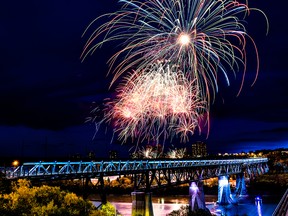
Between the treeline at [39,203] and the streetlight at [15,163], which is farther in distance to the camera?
the streetlight at [15,163]

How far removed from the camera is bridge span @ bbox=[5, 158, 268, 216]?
42872 millimetres

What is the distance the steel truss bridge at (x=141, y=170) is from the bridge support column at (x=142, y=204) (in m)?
2.94

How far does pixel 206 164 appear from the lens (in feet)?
290

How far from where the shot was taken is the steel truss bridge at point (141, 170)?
41781 millimetres

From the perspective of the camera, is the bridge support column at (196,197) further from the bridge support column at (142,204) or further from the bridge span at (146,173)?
the bridge support column at (142,204)

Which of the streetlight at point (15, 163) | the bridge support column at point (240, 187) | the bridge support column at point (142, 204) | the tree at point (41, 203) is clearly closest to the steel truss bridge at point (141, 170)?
the streetlight at point (15, 163)

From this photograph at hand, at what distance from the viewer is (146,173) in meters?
61.5

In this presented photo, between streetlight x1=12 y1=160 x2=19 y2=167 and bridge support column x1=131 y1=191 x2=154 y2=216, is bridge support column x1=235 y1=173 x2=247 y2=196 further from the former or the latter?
streetlight x1=12 y1=160 x2=19 y2=167

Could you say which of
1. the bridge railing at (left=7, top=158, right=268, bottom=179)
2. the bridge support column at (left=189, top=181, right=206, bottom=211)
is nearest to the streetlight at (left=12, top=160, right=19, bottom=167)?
the bridge railing at (left=7, top=158, right=268, bottom=179)

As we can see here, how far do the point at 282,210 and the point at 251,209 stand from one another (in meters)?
72.8

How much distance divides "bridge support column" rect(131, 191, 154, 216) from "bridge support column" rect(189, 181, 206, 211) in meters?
Result: 18.6

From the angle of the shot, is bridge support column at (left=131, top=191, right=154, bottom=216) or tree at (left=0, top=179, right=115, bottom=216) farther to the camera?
bridge support column at (left=131, top=191, right=154, bottom=216)

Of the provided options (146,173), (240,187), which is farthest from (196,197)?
(240,187)

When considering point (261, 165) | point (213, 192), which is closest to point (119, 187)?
point (213, 192)
